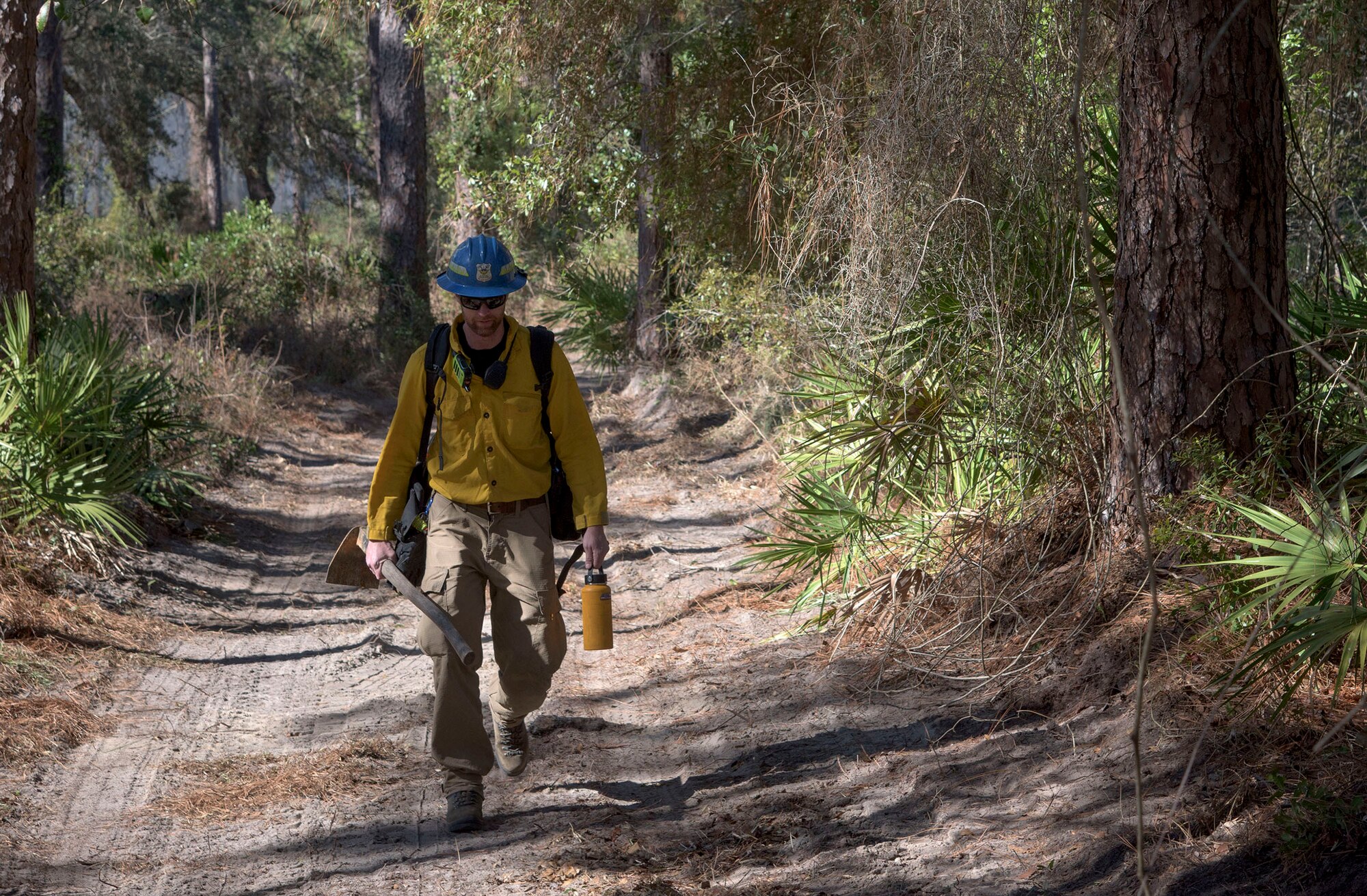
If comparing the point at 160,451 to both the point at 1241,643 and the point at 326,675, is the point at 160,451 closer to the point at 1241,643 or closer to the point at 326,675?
the point at 326,675

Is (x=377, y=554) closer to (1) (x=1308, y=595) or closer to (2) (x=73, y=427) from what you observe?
(1) (x=1308, y=595)

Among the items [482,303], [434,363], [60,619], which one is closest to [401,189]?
[60,619]

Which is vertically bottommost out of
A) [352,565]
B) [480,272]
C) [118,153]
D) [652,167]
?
[352,565]

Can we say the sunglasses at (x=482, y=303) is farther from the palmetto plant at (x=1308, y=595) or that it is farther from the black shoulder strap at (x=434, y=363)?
the palmetto plant at (x=1308, y=595)

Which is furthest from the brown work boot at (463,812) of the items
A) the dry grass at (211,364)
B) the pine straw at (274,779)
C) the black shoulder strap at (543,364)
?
the dry grass at (211,364)

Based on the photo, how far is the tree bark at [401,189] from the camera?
710 inches

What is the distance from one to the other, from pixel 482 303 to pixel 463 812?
1.90m

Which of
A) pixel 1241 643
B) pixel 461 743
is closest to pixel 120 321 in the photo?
pixel 461 743

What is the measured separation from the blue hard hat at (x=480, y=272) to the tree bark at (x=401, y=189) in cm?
1399

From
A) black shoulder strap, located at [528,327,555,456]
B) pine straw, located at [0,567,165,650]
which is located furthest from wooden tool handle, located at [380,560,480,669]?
pine straw, located at [0,567,165,650]

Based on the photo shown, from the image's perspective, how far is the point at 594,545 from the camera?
178 inches

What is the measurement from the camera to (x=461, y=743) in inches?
174

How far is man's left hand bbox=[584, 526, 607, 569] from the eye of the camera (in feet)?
14.7

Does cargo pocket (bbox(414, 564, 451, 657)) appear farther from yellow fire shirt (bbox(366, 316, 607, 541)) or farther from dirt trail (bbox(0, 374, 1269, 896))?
dirt trail (bbox(0, 374, 1269, 896))
